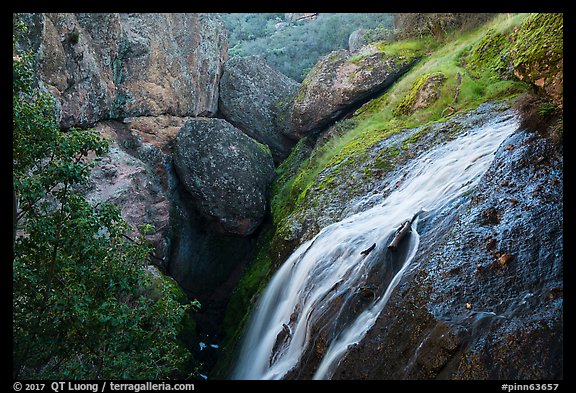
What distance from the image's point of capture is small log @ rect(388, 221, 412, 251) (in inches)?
246

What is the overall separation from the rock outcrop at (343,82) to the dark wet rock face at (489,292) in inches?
322

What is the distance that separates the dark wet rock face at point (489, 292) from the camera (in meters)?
4.25

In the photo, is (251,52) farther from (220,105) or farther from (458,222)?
(458,222)

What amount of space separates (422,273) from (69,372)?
4.24 metres

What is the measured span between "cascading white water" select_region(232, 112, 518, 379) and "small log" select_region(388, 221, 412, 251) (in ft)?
0.29

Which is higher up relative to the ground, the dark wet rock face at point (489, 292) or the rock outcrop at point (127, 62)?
the rock outcrop at point (127, 62)

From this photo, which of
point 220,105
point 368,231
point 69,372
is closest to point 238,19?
point 220,105

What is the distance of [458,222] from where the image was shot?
593 centimetres

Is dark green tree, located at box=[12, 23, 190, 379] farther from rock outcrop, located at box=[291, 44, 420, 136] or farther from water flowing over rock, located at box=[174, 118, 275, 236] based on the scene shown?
rock outcrop, located at box=[291, 44, 420, 136]

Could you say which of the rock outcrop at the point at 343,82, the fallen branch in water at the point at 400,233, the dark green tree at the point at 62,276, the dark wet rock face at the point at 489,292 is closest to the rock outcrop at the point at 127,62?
the rock outcrop at the point at 343,82

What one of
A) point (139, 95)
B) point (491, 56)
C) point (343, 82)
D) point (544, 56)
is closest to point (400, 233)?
point (544, 56)

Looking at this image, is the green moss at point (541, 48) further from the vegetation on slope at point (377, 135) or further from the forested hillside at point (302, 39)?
the forested hillside at point (302, 39)

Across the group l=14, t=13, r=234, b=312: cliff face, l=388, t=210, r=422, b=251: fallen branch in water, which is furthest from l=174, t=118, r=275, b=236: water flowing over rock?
l=388, t=210, r=422, b=251: fallen branch in water

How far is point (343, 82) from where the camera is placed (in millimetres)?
14219
